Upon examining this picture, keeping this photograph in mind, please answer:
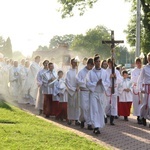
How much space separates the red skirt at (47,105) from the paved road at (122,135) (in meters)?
1.05

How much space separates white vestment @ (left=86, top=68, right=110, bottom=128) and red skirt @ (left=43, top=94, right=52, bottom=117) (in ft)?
12.4

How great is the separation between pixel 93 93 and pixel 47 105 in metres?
3.97

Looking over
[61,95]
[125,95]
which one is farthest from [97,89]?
[125,95]

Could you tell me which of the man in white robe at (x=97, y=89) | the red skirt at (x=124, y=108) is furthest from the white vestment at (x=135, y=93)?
the man in white robe at (x=97, y=89)

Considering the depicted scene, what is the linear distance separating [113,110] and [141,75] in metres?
1.57

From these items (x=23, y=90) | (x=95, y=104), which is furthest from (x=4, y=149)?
(x=23, y=90)

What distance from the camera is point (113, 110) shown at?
14.2m

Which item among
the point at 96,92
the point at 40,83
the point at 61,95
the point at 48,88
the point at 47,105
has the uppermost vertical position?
the point at 40,83

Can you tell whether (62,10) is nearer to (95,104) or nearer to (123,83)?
(123,83)

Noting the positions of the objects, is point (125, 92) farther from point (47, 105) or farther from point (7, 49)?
point (7, 49)

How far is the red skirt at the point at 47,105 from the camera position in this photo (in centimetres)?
1538

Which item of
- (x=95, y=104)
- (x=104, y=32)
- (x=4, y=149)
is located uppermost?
(x=104, y=32)

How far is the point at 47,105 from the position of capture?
15516 millimetres

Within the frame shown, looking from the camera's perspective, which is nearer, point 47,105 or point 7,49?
point 47,105
